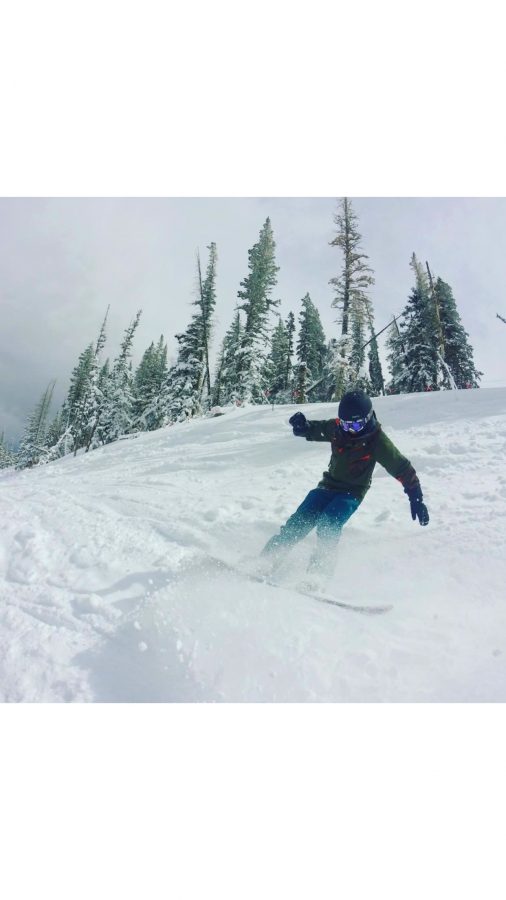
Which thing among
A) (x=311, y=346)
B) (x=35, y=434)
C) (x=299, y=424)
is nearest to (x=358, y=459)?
(x=299, y=424)

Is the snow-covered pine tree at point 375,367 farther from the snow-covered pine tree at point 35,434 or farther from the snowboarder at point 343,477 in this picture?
the snow-covered pine tree at point 35,434

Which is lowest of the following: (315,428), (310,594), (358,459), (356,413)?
(310,594)

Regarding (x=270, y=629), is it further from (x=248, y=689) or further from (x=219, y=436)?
(x=219, y=436)

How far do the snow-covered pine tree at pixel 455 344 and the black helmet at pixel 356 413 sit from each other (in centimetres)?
2748

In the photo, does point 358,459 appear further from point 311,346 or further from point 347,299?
point 311,346

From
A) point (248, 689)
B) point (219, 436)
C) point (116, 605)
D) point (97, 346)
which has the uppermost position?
point (97, 346)

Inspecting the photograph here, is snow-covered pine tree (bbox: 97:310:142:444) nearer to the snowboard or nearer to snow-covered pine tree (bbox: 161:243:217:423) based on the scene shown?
snow-covered pine tree (bbox: 161:243:217:423)

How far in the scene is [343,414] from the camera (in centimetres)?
472

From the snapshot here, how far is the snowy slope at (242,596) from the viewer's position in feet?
10.3

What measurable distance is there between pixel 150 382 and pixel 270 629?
140 ft

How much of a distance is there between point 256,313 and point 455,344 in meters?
14.9

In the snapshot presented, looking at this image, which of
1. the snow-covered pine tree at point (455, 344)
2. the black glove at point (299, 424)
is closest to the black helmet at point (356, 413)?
the black glove at point (299, 424)

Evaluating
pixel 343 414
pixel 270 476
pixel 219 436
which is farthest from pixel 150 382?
pixel 343 414

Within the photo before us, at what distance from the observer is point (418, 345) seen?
2873 cm
